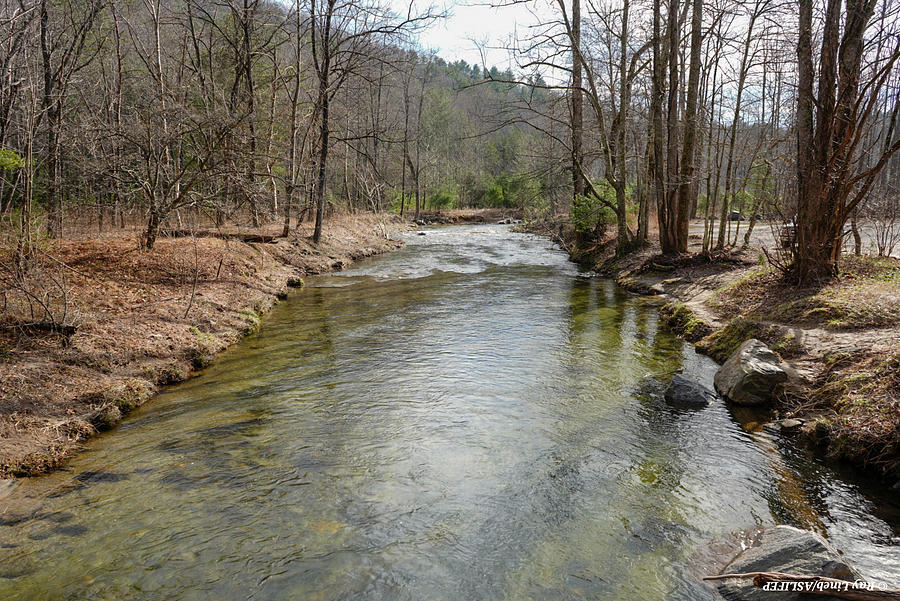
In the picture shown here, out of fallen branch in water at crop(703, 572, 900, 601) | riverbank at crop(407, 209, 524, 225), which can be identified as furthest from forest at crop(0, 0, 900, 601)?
riverbank at crop(407, 209, 524, 225)

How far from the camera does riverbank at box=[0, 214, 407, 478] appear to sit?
580 cm

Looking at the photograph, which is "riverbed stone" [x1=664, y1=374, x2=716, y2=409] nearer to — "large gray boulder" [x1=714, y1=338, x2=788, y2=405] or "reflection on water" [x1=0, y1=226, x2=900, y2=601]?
"reflection on water" [x1=0, y1=226, x2=900, y2=601]

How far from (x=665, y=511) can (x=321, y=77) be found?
19.7 meters

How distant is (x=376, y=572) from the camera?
390 cm

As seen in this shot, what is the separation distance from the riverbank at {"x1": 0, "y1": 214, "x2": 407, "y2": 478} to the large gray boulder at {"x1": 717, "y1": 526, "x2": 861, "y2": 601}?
6443mm

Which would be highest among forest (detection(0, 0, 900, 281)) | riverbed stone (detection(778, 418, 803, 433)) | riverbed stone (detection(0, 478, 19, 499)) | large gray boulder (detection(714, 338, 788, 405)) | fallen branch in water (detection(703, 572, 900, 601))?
forest (detection(0, 0, 900, 281))

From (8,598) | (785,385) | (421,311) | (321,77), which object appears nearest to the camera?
(8,598)

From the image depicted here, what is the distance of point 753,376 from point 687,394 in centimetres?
85

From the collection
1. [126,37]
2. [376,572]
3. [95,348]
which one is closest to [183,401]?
[95,348]

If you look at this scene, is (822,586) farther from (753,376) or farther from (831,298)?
(831,298)

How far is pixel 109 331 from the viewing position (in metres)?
7.91

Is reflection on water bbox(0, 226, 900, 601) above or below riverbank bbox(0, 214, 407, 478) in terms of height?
below

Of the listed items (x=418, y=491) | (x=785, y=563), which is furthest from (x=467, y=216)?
(x=785, y=563)

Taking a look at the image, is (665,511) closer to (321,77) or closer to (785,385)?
(785,385)
